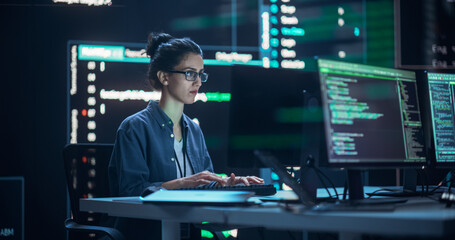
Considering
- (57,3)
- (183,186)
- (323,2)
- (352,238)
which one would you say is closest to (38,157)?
(57,3)

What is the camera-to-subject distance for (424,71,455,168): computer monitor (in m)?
1.81

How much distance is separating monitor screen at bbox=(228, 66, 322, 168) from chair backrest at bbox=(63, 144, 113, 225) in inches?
33.1

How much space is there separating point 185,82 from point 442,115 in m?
1.11

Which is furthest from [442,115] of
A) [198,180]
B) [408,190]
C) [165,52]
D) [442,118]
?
[165,52]

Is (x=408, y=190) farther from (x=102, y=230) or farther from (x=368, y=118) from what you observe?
(x=102, y=230)

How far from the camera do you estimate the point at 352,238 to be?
4.20 feet

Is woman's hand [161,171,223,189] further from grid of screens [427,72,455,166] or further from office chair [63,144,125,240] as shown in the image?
grid of screens [427,72,455,166]

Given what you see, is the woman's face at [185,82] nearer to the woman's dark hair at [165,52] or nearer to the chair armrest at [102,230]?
the woman's dark hair at [165,52]

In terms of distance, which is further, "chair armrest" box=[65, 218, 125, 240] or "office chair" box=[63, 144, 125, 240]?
"office chair" box=[63, 144, 125, 240]

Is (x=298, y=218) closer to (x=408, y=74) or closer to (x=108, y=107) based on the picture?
(x=408, y=74)

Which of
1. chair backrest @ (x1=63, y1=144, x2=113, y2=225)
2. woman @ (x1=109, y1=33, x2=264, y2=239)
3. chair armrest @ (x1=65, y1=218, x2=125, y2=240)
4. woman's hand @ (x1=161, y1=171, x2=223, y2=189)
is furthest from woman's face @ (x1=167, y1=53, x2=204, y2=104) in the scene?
chair armrest @ (x1=65, y1=218, x2=125, y2=240)

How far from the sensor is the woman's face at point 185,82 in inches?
91.1

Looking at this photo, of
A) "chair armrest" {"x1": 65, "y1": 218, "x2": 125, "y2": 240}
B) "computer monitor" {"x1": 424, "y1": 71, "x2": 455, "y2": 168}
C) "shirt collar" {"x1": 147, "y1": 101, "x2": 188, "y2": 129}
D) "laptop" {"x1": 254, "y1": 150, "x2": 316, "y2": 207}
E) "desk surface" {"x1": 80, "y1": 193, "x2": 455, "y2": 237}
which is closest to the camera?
"desk surface" {"x1": 80, "y1": 193, "x2": 455, "y2": 237}

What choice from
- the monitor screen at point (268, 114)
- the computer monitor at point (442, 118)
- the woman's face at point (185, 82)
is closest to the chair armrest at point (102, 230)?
the monitor screen at point (268, 114)
